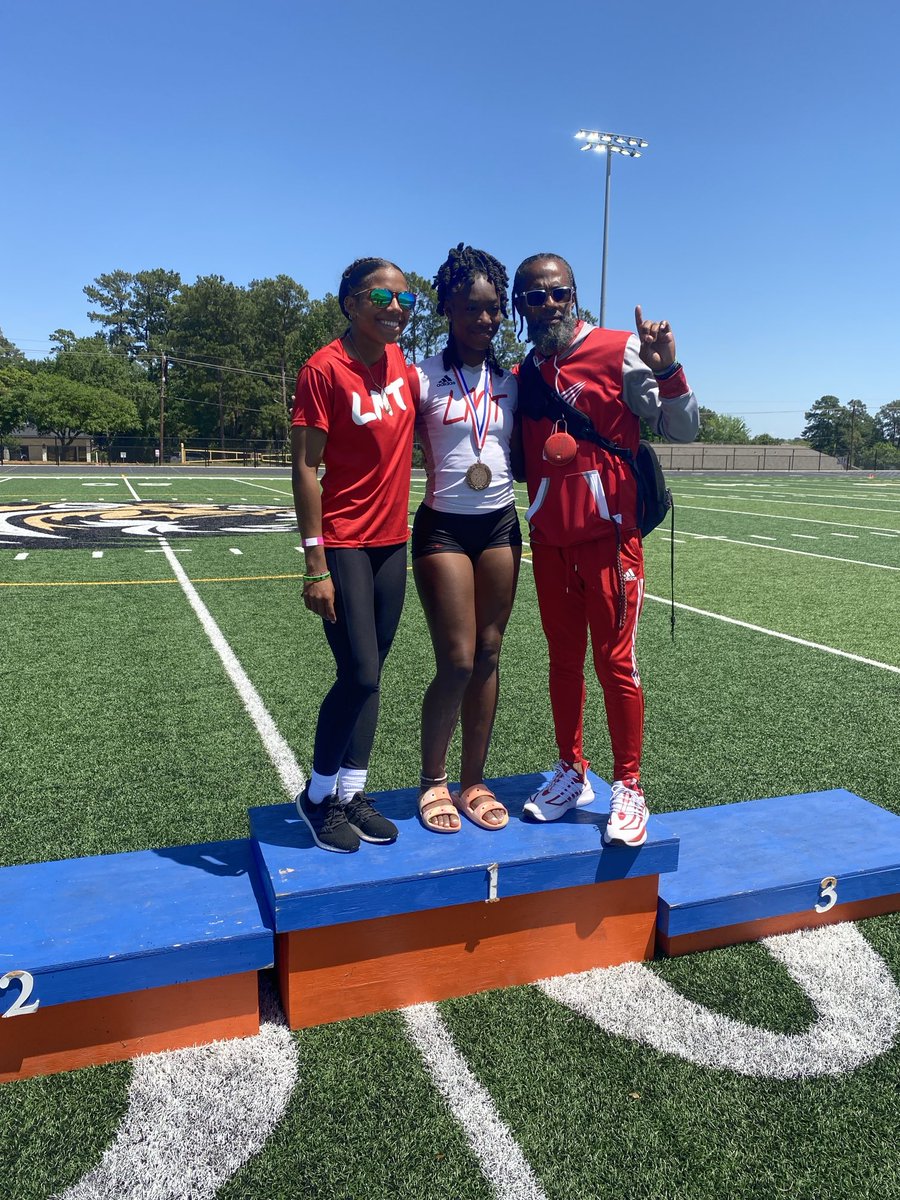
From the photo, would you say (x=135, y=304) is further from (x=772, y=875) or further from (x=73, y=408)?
(x=772, y=875)

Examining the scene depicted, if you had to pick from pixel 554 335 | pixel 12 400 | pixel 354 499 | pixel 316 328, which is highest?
pixel 316 328

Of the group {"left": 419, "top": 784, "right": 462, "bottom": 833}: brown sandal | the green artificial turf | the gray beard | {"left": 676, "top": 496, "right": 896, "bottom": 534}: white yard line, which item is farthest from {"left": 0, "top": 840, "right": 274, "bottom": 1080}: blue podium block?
{"left": 676, "top": 496, "right": 896, "bottom": 534}: white yard line

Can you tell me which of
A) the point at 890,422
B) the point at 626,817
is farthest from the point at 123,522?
the point at 890,422

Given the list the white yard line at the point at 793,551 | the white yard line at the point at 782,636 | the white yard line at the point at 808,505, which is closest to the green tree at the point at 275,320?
the white yard line at the point at 808,505

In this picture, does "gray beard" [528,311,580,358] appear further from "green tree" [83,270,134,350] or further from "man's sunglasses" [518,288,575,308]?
"green tree" [83,270,134,350]

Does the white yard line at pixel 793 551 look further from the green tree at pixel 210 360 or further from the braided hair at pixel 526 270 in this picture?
the green tree at pixel 210 360

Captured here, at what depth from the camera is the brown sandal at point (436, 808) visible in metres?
2.96

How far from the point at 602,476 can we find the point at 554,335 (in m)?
0.50

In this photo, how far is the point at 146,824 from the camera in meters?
3.78

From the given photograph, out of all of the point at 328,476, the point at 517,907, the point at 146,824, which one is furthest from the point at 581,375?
the point at 146,824

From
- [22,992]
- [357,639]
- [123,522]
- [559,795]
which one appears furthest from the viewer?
[123,522]

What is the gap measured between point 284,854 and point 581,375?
182 cm

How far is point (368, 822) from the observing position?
289cm

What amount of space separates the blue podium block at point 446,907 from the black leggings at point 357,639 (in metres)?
0.30
